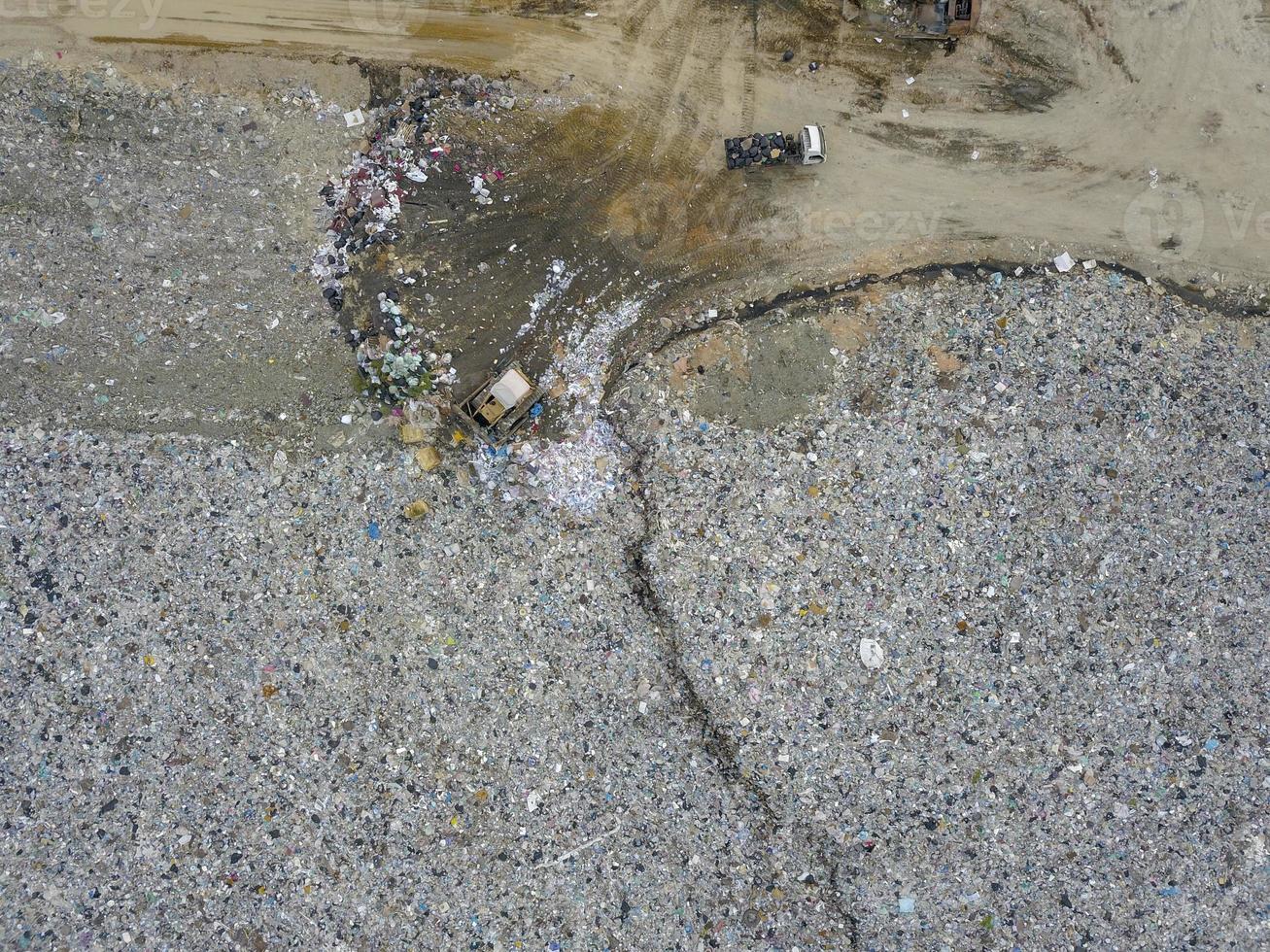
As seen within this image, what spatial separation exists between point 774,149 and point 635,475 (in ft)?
8.83

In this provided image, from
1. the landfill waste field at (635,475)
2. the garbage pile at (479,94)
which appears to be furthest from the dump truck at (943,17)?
the garbage pile at (479,94)

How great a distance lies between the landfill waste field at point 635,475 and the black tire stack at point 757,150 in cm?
6

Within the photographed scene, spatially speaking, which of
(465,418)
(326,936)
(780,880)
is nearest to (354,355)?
(465,418)

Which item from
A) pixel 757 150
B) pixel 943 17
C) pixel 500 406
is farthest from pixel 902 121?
pixel 500 406

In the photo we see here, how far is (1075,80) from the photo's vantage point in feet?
19.7

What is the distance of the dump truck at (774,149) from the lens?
5801 mm

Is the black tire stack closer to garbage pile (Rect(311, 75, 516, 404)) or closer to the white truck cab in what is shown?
the white truck cab

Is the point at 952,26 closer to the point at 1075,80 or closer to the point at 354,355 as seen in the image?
the point at 1075,80

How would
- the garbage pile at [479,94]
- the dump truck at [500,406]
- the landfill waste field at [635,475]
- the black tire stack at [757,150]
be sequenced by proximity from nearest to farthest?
the landfill waste field at [635,475] → the dump truck at [500,406] → the black tire stack at [757,150] → the garbage pile at [479,94]

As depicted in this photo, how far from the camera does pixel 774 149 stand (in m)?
5.89

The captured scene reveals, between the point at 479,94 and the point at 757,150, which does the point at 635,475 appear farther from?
the point at 479,94

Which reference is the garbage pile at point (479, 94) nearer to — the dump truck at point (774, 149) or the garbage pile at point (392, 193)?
the garbage pile at point (392, 193)

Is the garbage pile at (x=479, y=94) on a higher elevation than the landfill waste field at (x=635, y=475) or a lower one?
higher

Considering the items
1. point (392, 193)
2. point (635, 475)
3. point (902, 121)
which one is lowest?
point (635, 475)
